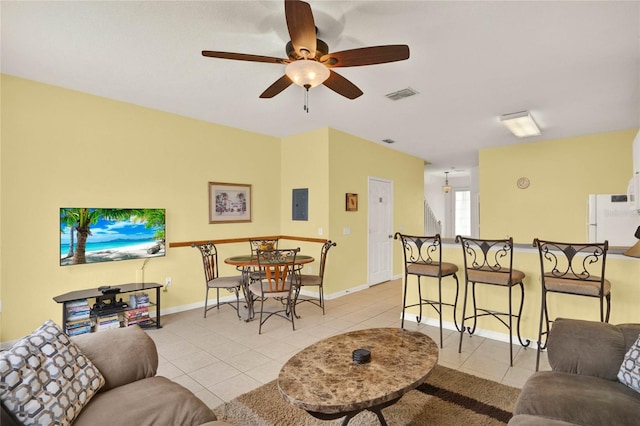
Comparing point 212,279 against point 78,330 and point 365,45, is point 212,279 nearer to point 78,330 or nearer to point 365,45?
point 78,330

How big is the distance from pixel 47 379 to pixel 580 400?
2333 mm

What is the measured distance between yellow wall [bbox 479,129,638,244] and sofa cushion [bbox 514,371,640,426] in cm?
470

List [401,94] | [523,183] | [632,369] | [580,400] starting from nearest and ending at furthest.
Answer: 1. [580,400]
2. [632,369]
3. [401,94]
4. [523,183]

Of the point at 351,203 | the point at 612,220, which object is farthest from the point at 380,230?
the point at 612,220

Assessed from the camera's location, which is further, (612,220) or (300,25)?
(612,220)

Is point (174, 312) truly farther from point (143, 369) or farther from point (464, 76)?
point (464, 76)

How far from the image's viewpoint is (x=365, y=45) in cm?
263

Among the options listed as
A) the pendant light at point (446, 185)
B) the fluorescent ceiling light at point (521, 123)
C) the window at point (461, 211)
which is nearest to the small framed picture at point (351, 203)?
the fluorescent ceiling light at point (521, 123)

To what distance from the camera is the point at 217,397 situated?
2.34m

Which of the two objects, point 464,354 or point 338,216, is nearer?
point 464,354

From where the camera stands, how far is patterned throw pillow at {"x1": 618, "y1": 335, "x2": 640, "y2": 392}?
61.9 inches

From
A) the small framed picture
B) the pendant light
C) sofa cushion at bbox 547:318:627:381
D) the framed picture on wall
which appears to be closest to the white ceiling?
the framed picture on wall

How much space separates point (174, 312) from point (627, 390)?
4.46 metres

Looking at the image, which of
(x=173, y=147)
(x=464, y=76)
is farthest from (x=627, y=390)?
(x=173, y=147)
